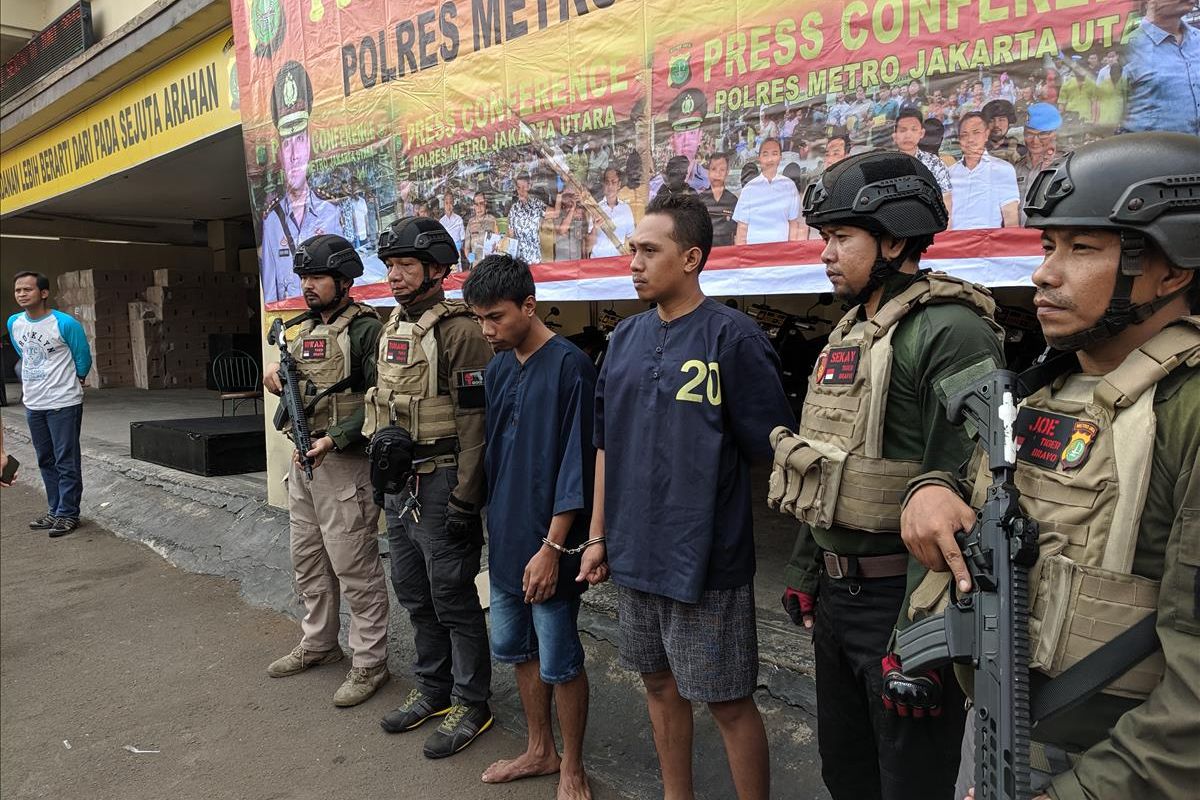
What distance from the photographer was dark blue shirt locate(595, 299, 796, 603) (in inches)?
81.3

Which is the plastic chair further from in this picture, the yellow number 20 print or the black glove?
the yellow number 20 print

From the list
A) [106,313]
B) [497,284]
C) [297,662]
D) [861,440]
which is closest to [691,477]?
[861,440]

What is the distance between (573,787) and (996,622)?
74.1 inches

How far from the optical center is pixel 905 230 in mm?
1720

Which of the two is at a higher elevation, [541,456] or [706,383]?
[706,383]

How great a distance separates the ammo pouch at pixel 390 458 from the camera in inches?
113

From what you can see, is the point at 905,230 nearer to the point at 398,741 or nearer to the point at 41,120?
the point at 398,741

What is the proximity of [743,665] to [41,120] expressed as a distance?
11.6m

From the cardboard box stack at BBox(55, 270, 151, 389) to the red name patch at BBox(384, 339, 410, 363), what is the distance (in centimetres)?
1430

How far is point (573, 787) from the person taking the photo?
263cm

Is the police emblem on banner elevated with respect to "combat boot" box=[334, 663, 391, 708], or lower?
elevated

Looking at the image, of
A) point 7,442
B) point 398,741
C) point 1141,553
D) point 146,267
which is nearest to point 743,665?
point 1141,553

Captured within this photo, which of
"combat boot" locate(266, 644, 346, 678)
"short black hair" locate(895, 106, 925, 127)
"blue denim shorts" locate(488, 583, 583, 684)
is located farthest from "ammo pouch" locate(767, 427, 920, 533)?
"combat boot" locate(266, 644, 346, 678)

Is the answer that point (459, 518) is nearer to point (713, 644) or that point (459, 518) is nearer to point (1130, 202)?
point (713, 644)
